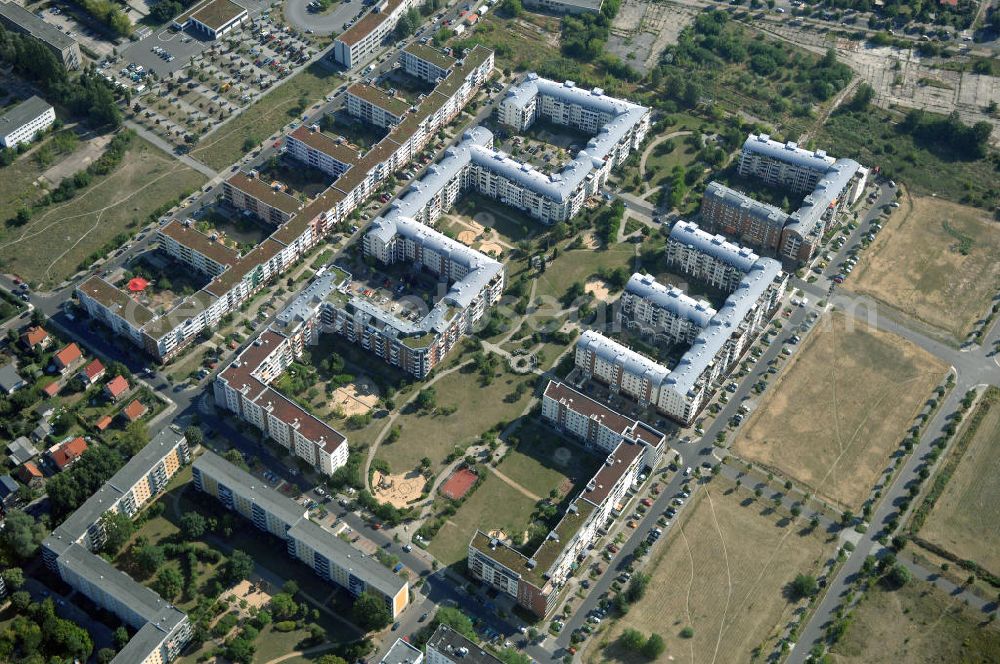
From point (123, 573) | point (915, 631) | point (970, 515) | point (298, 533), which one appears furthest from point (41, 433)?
point (970, 515)

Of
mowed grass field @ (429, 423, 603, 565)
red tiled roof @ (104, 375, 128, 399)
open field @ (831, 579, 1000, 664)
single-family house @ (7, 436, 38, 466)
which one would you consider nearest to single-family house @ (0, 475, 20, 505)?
single-family house @ (7, 436, 38, 466)

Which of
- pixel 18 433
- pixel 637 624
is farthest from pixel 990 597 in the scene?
pixel 18 433

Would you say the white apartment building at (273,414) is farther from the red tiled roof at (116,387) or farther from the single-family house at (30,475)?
the single-family house at (30,475)

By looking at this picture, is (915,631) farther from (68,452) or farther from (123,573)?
(68,452)

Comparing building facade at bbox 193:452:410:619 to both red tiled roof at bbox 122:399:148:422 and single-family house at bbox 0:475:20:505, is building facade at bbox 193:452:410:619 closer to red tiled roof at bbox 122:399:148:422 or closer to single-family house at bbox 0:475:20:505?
red tiled roof at bbox 122:399:148:422

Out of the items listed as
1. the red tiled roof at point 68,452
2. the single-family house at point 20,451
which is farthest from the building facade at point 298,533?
the single-family house at point 20,451
